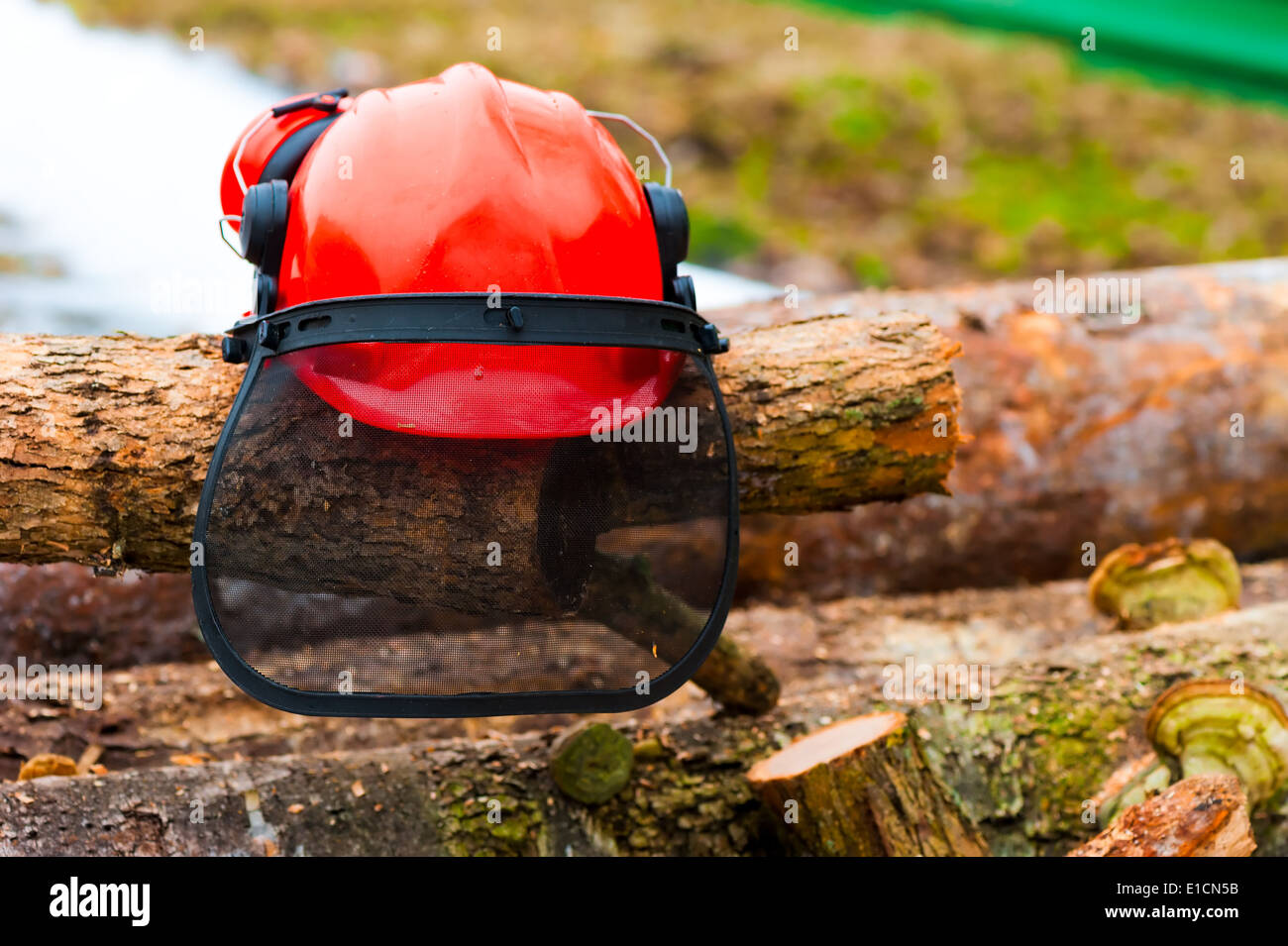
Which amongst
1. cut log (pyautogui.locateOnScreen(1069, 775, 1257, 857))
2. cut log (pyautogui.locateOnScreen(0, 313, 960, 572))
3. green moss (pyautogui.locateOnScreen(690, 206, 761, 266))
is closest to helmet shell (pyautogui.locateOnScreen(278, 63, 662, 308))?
cut log (pyautogui.locateOnScreen(0, 313, 960, 572))

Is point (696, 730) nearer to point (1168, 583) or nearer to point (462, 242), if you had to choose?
point (462, 242)

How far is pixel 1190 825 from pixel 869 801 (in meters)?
0.46

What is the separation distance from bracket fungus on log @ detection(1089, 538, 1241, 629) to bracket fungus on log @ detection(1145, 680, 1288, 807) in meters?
0.63

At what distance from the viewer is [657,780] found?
195cm

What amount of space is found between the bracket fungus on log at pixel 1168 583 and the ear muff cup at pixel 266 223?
1965mm

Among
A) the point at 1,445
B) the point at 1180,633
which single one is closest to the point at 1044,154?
the point at 1180,633

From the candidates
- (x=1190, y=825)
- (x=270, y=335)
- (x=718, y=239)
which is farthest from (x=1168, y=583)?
(x=718, y=239)

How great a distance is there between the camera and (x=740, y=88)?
6.12 m

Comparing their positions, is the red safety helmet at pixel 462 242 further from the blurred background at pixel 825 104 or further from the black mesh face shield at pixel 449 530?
the blurred background at pixel 825 104

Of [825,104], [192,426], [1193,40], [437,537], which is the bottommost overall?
[437,537]

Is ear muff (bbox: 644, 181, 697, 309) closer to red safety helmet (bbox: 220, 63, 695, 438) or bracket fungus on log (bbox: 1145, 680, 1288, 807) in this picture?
red safety helmet (bbox: 220, 63, 695, 438)

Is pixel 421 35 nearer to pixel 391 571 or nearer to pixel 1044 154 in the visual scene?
pixel 1044 154

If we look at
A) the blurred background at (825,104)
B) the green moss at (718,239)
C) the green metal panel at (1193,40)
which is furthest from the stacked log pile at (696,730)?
the green metal panel at (1193,40)

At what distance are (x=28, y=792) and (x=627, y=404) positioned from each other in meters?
1.11
